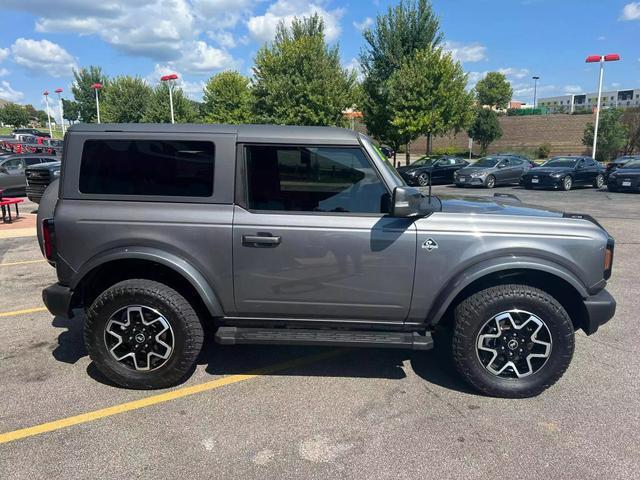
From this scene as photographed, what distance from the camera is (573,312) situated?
364cm

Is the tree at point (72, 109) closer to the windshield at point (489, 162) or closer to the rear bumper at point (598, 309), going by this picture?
the windshield at point (489, 162)

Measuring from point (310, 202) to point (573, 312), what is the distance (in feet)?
7.23

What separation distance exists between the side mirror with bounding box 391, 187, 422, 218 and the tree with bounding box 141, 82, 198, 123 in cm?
3633

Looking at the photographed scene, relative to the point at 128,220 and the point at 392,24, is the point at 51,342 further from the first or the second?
the point at 392,24

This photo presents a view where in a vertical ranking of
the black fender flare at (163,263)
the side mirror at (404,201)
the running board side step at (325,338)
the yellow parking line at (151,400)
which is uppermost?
the side mirror at (404,201)

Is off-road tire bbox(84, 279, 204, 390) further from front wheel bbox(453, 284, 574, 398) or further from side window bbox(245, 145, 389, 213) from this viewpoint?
front wheel bbox(453, 284, 574, 398)

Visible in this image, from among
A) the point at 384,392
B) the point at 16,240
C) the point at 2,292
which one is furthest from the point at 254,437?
the point at 16,240

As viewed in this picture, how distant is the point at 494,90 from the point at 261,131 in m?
78.4

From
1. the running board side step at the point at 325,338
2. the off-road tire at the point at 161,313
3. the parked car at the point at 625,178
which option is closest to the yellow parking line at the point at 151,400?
the off-road tire at the point at 161,313

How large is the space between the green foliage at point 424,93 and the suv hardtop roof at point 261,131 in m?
21.2

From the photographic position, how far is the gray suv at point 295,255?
10.9 feet

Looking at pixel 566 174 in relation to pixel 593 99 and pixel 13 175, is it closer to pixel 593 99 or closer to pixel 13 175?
pixel 13 175

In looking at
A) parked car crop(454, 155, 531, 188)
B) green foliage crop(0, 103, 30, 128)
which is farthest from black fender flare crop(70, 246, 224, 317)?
green foliage crop(0, 103, 30, 128)

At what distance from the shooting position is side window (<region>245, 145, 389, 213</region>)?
3412mm
